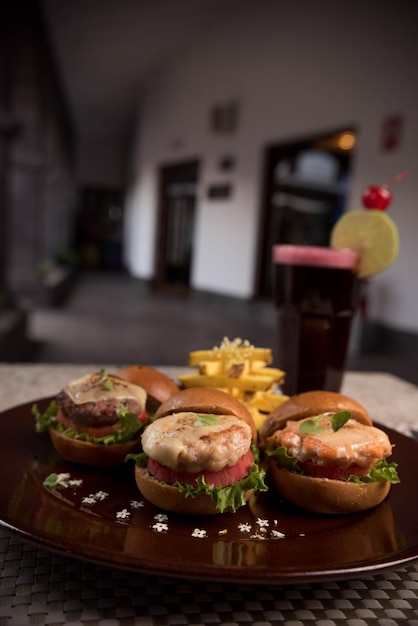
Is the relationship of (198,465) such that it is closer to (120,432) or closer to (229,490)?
(229,490)

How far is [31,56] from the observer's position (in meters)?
8.12

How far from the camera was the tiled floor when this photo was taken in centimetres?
512

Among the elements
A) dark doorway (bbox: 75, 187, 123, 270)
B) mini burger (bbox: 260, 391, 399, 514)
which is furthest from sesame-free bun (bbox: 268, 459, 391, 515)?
dark doorway (bbox: 75, 187, 123, 270)

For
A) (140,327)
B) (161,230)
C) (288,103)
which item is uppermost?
(288,103)

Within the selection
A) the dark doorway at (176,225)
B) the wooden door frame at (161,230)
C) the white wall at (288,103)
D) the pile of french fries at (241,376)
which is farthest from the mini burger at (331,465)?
the wooden door frame at (161,230)

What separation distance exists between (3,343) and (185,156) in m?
7.43

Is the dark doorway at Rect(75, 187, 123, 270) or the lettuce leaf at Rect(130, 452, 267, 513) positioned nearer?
the lettuce leaf at Rect(130, 452, 267, 513)

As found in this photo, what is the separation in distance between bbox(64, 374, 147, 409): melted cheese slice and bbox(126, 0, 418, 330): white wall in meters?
5.06

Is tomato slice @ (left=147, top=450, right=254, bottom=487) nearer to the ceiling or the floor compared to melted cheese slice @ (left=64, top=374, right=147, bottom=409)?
nearer to the floor

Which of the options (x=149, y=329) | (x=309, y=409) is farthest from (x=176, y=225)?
(x=309, y=409)

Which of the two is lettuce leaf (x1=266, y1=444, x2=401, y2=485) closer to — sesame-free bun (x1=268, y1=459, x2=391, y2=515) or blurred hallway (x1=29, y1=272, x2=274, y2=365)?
sesame-free bun (x1=268, y1=459, x2=391, y2=515)

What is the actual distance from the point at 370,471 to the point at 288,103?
7558mm

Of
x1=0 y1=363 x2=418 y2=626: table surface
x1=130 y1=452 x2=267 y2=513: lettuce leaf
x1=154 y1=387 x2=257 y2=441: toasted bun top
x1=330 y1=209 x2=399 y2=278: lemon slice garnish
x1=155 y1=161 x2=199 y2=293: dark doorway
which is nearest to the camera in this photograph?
x1=0 y1=363 x2=418 y2=626: table surface

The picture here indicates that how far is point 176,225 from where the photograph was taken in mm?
12219
